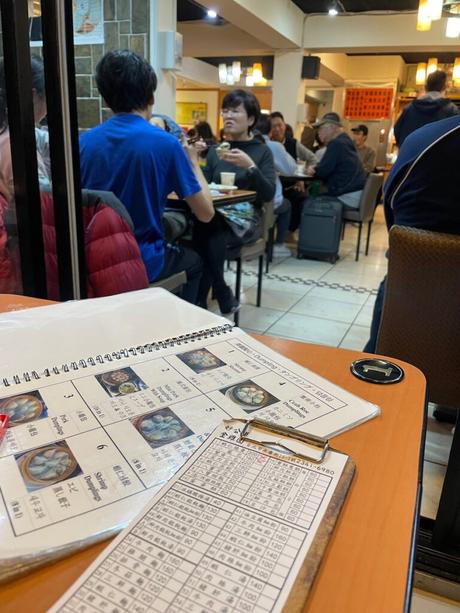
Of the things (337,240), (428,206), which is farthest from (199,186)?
(337,240)

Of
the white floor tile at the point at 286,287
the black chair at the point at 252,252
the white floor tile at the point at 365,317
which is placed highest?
the black chair at the point at 252,252

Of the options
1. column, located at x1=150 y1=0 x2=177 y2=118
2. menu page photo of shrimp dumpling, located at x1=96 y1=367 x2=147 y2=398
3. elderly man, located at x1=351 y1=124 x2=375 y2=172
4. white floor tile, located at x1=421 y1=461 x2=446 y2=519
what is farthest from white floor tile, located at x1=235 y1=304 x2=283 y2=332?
elderly man, located at x1=351 y1=124 x2=375 y2=172

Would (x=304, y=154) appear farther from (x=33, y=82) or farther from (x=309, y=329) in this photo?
(x=33, y=82)

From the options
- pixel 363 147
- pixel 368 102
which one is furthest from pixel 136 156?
pixel 368 102

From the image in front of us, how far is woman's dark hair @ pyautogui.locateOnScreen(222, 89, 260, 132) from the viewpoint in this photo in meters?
2.97

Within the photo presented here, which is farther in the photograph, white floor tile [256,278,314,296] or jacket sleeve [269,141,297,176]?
jacket sleeve [269,141,297,176]

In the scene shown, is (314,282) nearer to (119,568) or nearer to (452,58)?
(119,568)

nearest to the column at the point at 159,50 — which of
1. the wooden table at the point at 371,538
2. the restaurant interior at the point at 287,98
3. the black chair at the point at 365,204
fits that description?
the restaurant interior at the point at 287,98

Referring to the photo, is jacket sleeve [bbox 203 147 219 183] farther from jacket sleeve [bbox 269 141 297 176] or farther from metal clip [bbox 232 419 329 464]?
metal clip [bbox 232 419 329 464]

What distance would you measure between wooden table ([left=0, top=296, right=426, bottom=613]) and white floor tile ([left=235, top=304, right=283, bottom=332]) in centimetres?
225

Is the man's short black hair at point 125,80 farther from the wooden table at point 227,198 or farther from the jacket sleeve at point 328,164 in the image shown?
the jacket sleeve at point 328,164

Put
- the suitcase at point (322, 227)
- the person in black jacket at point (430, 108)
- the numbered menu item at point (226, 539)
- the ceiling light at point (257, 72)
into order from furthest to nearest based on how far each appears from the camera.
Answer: the ceiling light at point (257, 72), the suitcase at point (322, 227), the person in black jacket at point (430, 108), the numbered menu item at point (226, 539)

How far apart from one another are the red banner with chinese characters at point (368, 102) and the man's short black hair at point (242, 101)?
24.8ft

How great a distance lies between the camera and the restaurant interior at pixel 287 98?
3.70ft
